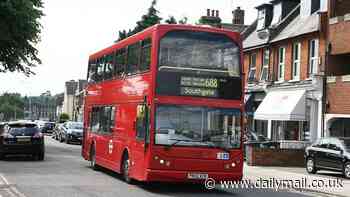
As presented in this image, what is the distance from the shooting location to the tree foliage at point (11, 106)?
478ft

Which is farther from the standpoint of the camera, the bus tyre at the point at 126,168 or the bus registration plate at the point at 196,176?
the bus tyre at the point at 126,168

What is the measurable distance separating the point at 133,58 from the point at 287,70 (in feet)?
68.0

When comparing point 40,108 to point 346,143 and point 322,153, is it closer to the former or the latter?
point 322,153

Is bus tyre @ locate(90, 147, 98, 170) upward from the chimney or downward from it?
downward

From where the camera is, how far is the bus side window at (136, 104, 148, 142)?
15898 millimetres

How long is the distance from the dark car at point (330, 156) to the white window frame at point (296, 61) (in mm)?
9958

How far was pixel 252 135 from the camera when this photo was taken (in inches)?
1380

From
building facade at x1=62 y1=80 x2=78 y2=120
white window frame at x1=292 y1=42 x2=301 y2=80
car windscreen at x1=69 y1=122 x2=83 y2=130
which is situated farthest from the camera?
building facade at x1=62 y1=80 x2=78 y2=120

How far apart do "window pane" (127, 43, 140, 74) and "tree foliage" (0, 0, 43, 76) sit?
15.3 m

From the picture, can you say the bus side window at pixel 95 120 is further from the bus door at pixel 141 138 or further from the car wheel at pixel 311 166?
the car wheel at pixel 311 166

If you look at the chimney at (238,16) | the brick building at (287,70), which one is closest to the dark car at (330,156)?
the brick building at (287,70)

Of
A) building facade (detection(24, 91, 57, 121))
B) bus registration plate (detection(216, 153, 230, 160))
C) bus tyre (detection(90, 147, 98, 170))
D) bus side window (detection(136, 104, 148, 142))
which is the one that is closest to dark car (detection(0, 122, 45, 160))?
bus tyre (detection(90, 147, 98, 170))

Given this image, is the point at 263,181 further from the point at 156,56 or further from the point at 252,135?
the point at 252,135

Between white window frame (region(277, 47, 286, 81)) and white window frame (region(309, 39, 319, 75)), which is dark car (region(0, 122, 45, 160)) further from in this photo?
white window frame (region(277, 47, 286, 81))
